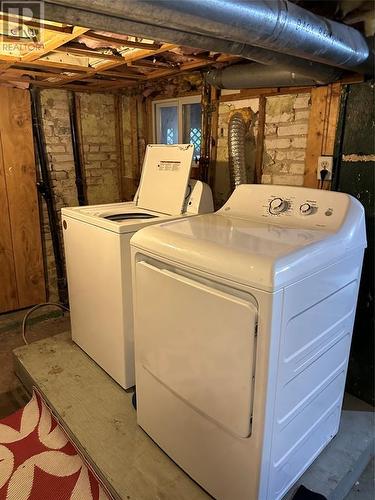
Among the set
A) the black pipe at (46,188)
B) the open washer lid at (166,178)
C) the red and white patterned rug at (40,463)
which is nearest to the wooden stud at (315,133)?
the open washer lid at (166,178)

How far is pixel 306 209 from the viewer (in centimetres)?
173

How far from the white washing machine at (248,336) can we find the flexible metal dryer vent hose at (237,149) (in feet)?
1.97

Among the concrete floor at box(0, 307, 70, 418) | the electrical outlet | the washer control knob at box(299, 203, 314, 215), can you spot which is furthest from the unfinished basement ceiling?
the concrete floor at box(0, 307, 70, 418)

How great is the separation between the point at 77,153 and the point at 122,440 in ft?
9.10

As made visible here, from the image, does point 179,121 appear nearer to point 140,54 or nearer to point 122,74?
point 122,74

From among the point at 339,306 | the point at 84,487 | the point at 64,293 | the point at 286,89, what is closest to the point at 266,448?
the point at 339,306

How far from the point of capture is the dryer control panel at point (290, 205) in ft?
5.39

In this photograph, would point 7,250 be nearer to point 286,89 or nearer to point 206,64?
point 206,64

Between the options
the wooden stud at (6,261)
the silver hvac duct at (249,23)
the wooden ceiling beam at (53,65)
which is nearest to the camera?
the silver hvac duct at (249,23)

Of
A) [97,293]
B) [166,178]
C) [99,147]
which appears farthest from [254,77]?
[99,147]

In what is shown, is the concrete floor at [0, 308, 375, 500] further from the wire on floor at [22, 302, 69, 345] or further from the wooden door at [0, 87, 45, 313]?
the wooden door at [0, 87, 45, 313]

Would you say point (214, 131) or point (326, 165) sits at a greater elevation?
point (214, 131)

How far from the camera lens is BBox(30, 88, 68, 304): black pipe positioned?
3297mm

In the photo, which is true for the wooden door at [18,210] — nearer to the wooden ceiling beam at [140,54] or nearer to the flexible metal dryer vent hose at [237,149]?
the wooden ceiling beam at [140,54]
